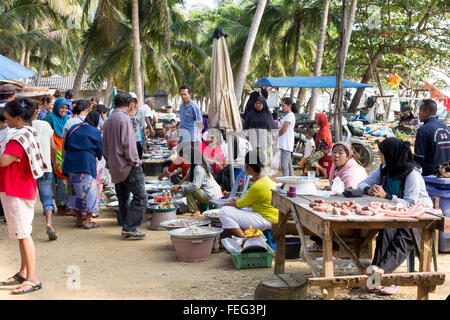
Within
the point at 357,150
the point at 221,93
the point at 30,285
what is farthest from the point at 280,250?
the point at 357,150

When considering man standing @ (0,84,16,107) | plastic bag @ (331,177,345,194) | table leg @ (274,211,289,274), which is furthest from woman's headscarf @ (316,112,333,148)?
man standing @ (0,84,16,107)

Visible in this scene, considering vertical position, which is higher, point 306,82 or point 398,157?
point 306,82

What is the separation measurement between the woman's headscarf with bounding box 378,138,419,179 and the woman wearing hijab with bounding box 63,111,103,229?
4111 mm

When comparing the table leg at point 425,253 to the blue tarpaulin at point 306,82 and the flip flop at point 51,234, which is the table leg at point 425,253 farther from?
the blue tarpaulin at point 306,82

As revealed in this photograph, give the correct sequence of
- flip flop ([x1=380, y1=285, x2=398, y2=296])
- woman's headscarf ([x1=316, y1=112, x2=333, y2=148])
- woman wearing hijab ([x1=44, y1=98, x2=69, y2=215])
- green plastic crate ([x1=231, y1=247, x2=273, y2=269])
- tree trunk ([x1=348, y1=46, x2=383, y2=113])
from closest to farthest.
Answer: flip flop ([x1=380, y1=285, x2=398, y2=296]) < green plastic crate ([x1=231, y1=247, x2=273, y2=269]) < woman wearing hijab ([x1=44, y1=98, x2=69, y2=215]) < woman's headscarf ([x1=316, y1=112, x2=333, y2=148]) < tree trunk ([x1=348, y1=46, x2=383, y2=113])

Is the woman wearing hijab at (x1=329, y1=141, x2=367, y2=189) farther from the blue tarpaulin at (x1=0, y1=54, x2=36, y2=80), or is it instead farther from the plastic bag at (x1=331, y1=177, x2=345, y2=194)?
the blue tarpaulin at (x1=0, y1=54, x2=36, y2=80)

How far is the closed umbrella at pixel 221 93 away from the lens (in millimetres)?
8242

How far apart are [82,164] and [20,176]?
2535 millimetres

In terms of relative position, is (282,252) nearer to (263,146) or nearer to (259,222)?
(259,222)

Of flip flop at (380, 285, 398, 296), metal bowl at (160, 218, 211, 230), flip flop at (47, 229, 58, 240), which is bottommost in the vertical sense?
flip flop at (380, 285, 398, 296)

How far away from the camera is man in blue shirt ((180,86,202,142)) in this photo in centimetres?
912

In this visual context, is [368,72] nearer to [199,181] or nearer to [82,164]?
[199,181]

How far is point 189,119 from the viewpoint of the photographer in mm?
9164

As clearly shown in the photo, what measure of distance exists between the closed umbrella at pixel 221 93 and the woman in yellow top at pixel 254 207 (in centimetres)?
260
